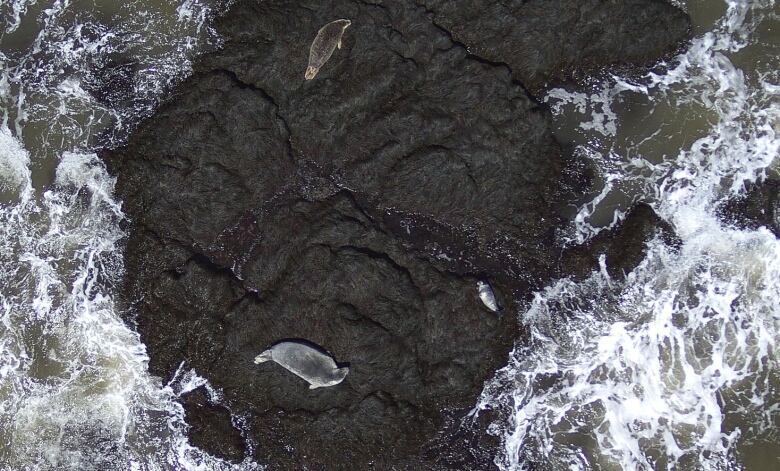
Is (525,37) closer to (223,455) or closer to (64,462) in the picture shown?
(223,455)

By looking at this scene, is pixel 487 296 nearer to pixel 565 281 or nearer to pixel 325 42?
pixel 565 281

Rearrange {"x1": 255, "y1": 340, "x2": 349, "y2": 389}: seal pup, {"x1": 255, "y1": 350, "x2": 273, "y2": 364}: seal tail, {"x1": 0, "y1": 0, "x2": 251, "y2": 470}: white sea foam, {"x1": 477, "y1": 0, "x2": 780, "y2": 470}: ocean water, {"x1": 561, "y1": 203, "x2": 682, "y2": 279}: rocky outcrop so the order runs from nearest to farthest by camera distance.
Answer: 1. {"x1": 255, "y1": 340, "x2": 349, "y2": 389}: seal pup
2. {"x1": 255, "y1": 350, "x2": 273, "y2": 364}: seal tail
3. {"x1": 477, "y1": 0, "x2": 780, "y2": 470}: ocean water
4. {"x1": 561, "y1": 203, "x2": 682, "y2": 279}: rocky outcrop
5. {"x1": 0, "y1": 0, "x2": 251, "y2": 470}: white sea foam

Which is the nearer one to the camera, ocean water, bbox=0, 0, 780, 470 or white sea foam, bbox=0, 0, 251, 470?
ocean water, bbox=0, 0, 780, 470

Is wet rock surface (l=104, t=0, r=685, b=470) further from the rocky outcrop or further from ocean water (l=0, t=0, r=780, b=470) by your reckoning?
ocean water (l=0, t=0, r=780, b=470)

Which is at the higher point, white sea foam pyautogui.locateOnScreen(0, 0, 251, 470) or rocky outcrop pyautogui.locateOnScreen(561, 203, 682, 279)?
rocky outcrop pyautogui.locateOnScreen(561, 203, 682, 279)

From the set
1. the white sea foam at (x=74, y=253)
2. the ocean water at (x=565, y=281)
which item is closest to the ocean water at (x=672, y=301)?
the ocean water at (x=565, y=281)

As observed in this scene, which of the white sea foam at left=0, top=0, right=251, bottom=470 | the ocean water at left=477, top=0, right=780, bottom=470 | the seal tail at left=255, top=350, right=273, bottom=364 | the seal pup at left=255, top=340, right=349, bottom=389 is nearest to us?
the seal pup at left=255, top=340, right=349, bottom=389

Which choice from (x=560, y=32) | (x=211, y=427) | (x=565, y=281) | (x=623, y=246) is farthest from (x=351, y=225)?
(x=560, y=32)

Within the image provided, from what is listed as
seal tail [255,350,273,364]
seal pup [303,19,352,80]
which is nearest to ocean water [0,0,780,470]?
seal tail [255,350,273,364]
